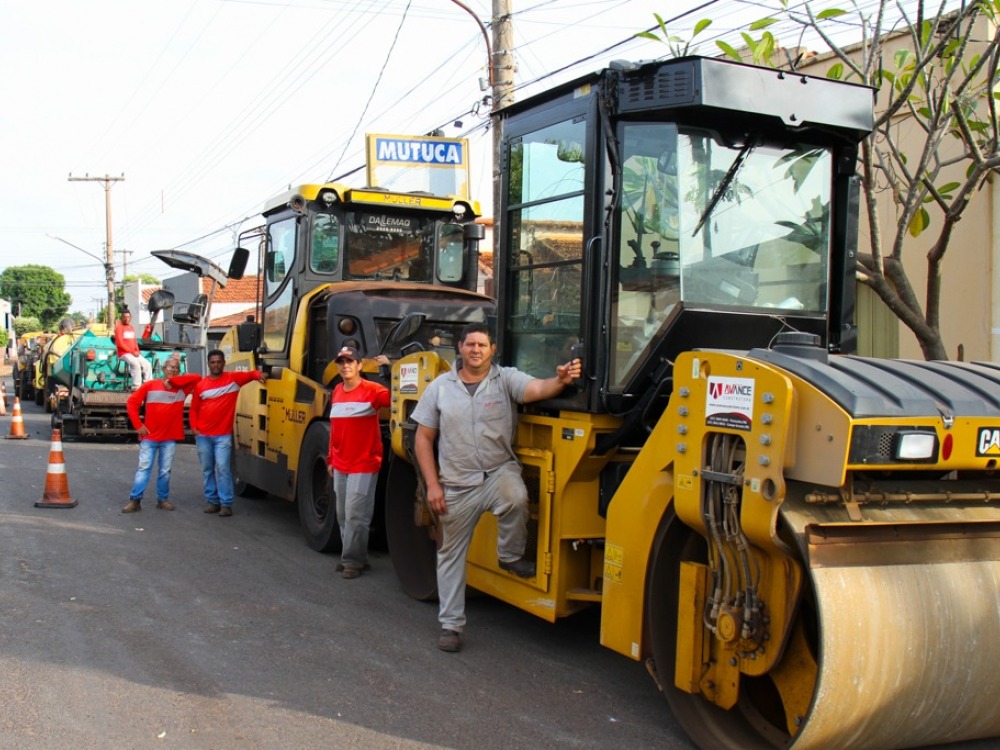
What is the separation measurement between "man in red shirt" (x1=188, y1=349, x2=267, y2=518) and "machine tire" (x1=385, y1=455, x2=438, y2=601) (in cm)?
345

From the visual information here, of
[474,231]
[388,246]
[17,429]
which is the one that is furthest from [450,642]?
[17,429]

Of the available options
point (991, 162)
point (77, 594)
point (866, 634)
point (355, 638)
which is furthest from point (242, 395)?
point (866, 634)

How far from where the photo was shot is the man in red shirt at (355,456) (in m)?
7.61

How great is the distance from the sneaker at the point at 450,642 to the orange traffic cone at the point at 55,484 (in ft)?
19.7

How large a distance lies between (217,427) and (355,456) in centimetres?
322

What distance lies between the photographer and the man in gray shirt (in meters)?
5.55

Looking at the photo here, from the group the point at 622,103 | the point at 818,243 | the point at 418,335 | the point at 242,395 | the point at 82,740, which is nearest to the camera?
the point at 82,740

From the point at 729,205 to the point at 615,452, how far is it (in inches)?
54.5

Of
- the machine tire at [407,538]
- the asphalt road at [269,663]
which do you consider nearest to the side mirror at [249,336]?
the asphalt road at [269,663]

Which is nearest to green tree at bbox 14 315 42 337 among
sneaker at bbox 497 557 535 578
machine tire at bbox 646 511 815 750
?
sneaker at bbox 497 557 535 578

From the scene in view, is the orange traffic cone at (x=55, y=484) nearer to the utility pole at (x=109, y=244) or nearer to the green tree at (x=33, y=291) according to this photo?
the utility pole at (x=109, y=244)

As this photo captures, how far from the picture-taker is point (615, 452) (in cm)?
528

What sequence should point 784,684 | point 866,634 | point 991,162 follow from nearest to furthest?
1. point 866,634
2. point 784,684
3. point 991,162

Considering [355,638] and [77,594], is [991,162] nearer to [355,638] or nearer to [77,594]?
[355,638]
